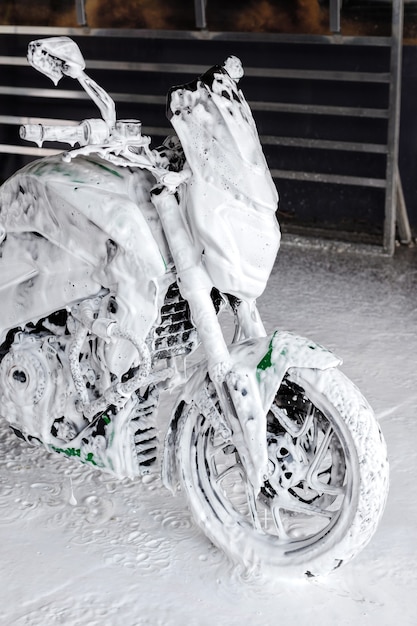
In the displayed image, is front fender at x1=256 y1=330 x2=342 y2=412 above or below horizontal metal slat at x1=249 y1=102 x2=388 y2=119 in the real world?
below

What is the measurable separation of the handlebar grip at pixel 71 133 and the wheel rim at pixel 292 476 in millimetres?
731

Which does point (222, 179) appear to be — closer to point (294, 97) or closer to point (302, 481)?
point (302, 481)

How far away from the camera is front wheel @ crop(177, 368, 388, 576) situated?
2.30m

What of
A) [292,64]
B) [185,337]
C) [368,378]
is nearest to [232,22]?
[292,64]

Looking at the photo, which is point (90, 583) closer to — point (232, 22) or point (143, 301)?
point (143, 301)

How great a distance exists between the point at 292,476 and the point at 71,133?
3.22 feet

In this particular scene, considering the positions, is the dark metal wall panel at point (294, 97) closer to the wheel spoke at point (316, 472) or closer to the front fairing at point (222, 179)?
the front fairing at point (222, 179)

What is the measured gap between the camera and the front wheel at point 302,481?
230 cm

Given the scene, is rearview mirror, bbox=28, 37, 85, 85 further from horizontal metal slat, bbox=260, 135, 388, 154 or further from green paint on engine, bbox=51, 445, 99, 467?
horizontal metal slat, bbox=260, 135, 388, 154

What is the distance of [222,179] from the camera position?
232 cm

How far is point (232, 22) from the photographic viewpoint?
18.3 feet

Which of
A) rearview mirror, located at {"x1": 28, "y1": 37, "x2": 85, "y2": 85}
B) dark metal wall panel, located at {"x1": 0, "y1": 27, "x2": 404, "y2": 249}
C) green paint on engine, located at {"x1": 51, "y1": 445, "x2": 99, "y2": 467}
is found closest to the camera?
rearview mirror, located at {"x1": 28, "y1": 37, "x2": 85, "y2": 85}

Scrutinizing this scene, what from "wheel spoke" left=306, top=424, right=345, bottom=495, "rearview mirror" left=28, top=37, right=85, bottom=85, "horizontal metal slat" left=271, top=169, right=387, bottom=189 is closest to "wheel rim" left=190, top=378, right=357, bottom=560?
"wheel spoke" left=306, top=424, right=345, bottom=495

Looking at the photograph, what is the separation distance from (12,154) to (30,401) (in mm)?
4199
